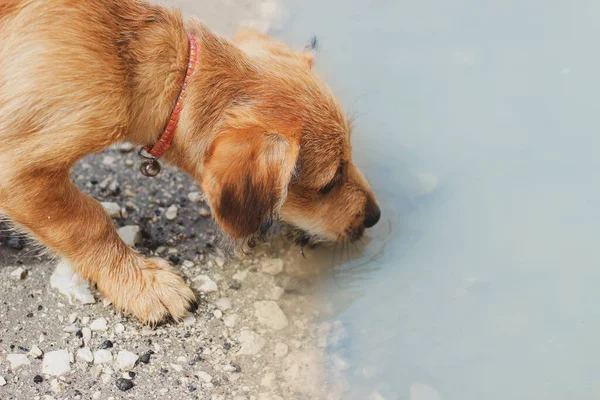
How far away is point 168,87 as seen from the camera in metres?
3.65

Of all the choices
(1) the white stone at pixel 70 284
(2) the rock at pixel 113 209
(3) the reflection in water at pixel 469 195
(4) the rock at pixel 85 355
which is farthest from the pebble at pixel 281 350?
(2) the rock at pixel 113 209

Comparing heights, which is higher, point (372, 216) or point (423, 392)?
point (372, 216)

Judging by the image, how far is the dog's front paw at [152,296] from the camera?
12.9 feet

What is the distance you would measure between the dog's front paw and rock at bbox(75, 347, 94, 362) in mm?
330

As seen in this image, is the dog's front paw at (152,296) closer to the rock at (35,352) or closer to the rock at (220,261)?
the rock at (220,261)

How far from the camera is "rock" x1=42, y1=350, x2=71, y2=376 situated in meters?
3.61

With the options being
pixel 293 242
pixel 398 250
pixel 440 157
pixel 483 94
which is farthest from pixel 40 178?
pixel 483 94

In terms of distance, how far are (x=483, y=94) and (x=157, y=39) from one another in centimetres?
253

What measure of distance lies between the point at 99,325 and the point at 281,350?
3.36 feet

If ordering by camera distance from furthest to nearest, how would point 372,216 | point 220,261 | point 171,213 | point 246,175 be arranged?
point 171,213 → point 220,261 → point 372,216 → point 246,175

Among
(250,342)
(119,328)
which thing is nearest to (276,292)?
(250,342)

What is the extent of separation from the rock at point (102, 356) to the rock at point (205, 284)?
0.71 m

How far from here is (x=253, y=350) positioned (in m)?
3.88

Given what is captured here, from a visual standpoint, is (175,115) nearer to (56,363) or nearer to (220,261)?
(220,261)
